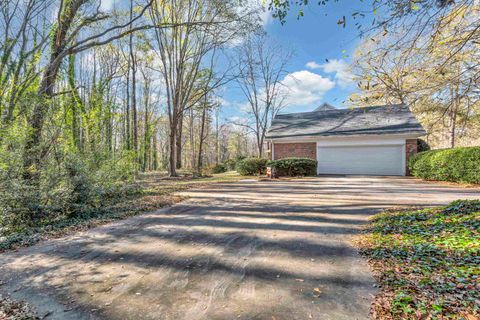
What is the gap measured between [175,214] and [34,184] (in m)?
2.91

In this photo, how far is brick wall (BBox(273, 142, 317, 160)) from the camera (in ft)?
51.8

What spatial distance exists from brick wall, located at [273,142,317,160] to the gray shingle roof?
0.65 meters

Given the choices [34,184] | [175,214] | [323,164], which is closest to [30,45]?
[34,184]

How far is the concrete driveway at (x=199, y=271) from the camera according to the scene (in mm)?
2113

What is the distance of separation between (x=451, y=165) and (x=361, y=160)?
210 inches

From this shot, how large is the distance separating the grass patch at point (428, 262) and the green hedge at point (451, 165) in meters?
5.86

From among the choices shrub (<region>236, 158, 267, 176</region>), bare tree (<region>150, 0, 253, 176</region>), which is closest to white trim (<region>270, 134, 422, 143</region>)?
shrub (<region>236, 158, 267, 176</region>)

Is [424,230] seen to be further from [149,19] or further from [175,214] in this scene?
[149,19]

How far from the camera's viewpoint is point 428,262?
Result: 2.70 m

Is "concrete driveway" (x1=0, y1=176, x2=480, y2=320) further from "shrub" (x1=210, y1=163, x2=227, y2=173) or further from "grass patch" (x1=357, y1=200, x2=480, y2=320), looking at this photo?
"shrub" (x1=210, y1=163, x2=227, y2=173)

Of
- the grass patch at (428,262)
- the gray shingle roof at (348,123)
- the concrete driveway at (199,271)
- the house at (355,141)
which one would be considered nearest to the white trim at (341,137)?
the house at (355,141)

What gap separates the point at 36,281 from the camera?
2.65 meters

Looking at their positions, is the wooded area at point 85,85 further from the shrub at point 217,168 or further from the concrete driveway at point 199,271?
the shrub at point 217,168

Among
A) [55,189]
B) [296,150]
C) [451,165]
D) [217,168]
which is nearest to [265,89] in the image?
[217,168]
